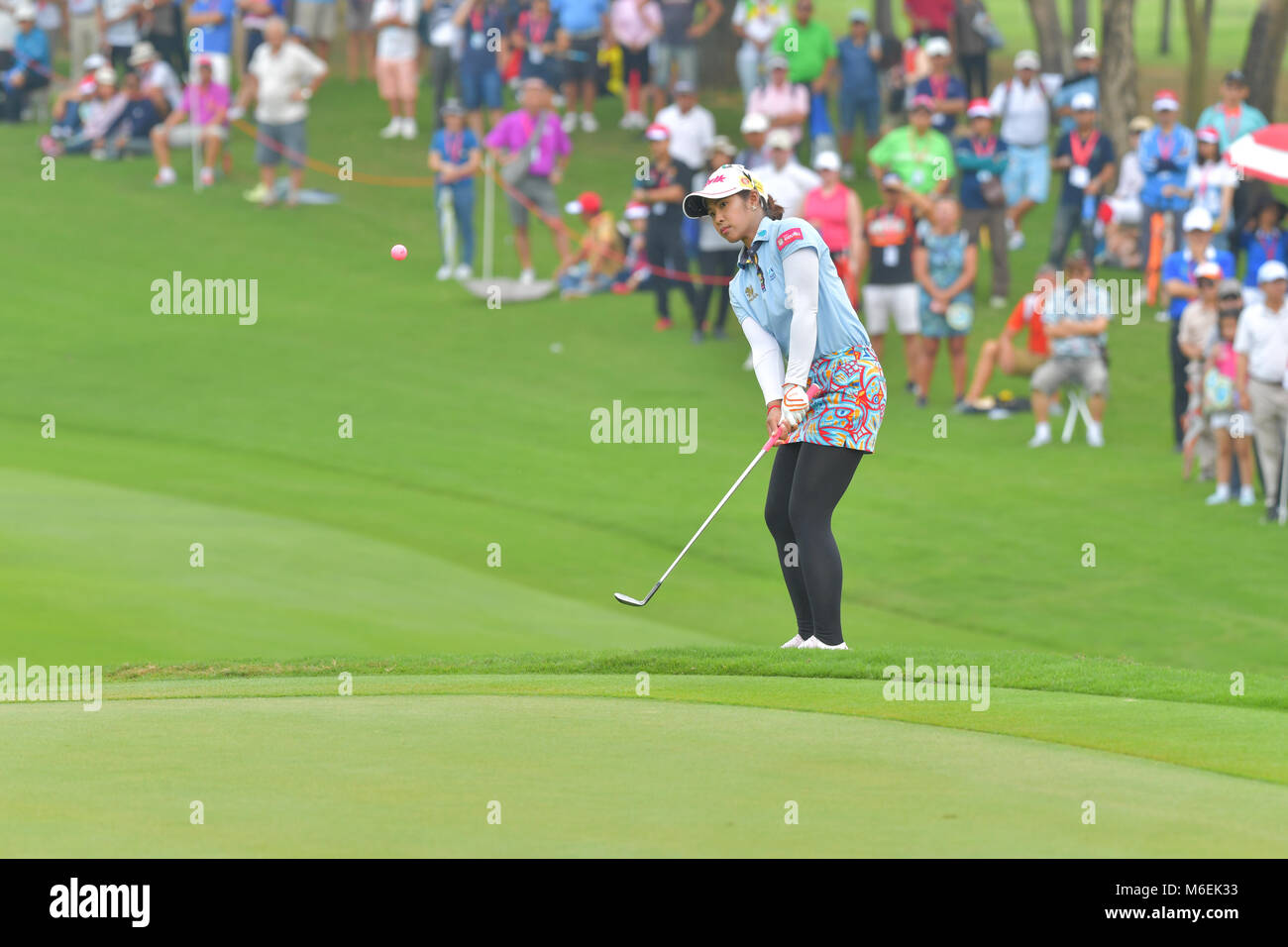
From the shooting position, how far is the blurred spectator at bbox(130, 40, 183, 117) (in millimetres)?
29750

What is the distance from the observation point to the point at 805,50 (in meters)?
27.8

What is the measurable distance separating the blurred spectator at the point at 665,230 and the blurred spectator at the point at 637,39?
6.98 meters

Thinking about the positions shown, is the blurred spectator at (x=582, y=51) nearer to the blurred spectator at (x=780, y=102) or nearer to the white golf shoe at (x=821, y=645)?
the blurred spectator at (x=780, y=102)

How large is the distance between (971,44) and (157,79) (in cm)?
1300

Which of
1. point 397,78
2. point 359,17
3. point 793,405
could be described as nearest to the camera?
point 793,405

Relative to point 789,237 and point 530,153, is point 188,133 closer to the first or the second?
point 530,153

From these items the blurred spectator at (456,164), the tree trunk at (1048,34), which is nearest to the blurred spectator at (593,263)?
the blurred spectator at (456,164)

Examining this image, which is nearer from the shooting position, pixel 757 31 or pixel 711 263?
pixel 711 263

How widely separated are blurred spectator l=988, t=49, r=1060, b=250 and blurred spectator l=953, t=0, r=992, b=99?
5159 mm

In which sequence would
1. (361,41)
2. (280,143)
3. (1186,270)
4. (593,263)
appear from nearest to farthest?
(1186,270) < (593,263) < (280,143) < (361,41)

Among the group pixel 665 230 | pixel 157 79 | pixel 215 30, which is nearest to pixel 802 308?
pixel 665 230

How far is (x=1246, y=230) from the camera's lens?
21.0 meters

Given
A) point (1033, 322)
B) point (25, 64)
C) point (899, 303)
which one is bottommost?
point (1033, 322)

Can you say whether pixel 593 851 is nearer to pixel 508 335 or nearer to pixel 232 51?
pixel 508 335
